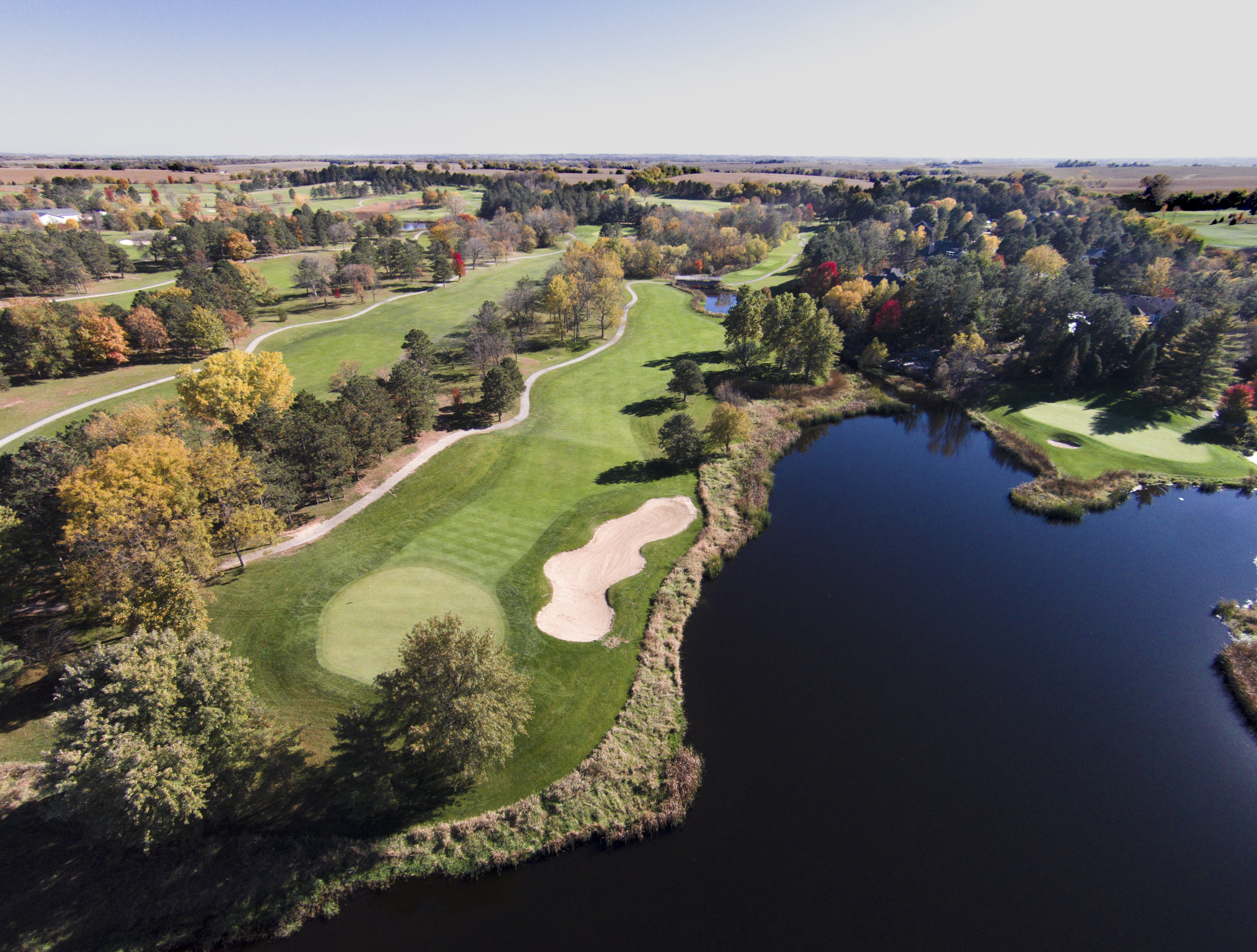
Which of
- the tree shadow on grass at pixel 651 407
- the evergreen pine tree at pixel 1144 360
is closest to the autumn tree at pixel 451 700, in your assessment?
the tree shadow on grass at pixel 651 407

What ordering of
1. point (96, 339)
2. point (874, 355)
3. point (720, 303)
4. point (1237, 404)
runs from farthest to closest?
point (720, 303) < point (874, 355) < point (96, 339) < point (1237, 404)

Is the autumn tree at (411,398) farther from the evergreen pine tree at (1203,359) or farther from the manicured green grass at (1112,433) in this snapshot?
the evergreen pine tree at (1203,359)

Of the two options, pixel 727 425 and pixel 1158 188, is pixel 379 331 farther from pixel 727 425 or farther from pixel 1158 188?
pixel 1158 188

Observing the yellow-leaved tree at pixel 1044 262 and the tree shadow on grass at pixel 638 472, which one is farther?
the yellow-leaved tree at pixel 1044 262

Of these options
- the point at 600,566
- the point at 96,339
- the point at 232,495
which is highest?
the point at 96,339

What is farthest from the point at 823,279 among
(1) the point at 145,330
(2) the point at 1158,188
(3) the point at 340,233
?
(3) the point at 340,233

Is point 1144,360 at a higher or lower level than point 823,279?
lower

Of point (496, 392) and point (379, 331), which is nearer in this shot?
point (496, 392)
